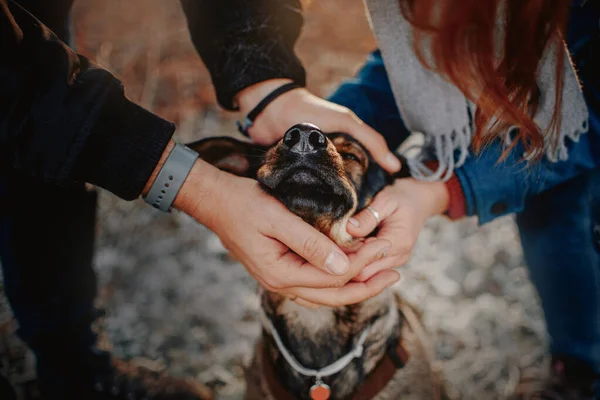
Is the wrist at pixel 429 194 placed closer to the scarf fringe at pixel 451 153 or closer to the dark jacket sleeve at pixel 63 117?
the scarf fringe at pixel 451 153

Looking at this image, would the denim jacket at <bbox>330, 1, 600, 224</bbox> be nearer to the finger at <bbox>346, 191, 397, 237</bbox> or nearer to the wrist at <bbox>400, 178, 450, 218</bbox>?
the wrist at <bbox>400, 178, 450, 218</bbox>

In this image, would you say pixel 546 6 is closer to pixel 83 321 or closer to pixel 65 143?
pixel 65 143

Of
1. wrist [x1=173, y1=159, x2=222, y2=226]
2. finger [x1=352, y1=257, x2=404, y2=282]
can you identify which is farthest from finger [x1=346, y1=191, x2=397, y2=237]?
wrist [x1=173, y1=159, x2=222, y2=226]

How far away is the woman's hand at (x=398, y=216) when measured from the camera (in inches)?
57.7

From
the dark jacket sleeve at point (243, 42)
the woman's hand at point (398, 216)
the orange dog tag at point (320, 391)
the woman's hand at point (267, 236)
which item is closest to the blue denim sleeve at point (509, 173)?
the woman's hand at point (398, 216)

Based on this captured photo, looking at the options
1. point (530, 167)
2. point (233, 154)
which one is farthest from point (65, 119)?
point (530, 167)

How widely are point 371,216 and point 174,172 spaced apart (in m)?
0.68

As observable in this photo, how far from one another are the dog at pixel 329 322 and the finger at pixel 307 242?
0.35ft

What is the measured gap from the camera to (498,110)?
53.4 inches

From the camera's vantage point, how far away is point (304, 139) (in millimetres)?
1253

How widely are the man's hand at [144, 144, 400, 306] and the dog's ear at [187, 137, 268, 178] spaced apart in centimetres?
23

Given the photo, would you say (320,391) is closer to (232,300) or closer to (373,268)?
(373,268)

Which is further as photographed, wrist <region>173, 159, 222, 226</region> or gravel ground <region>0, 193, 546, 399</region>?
gravel ground <region>0, 193, 546, 399</region>

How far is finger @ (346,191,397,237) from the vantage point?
1439mm
